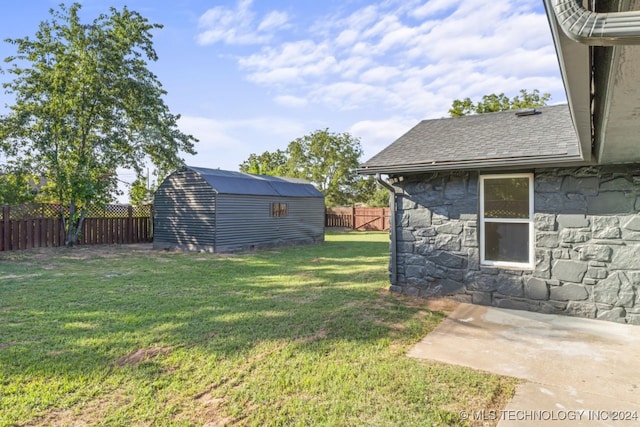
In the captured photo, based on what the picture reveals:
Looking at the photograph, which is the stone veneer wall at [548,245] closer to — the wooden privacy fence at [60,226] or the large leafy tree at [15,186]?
the wooden privacy fence at [60,226]

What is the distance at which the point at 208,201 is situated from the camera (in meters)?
11.0

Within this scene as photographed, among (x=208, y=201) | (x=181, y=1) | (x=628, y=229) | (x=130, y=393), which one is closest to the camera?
(x=130, y=393)

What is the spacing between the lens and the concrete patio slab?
2.43 m

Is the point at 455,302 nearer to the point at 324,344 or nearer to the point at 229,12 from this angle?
the point at 324,344

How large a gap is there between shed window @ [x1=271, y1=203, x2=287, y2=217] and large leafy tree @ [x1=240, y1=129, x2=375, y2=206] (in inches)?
465

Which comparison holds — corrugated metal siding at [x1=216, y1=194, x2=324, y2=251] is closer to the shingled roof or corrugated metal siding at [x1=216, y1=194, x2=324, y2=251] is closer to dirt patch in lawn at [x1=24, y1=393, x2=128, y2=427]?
the shingled roof

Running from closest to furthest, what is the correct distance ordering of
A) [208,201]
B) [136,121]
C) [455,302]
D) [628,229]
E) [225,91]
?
[628,229]
[455,302]
[208,201]
[225,91]
[136,121]

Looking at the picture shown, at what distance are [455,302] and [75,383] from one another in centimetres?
456

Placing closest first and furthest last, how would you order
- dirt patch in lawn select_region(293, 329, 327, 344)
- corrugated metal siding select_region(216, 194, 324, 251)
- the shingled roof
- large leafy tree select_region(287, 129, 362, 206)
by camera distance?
dirt patch in lawn select_region(293, 329, 327, 344), the shingled roof, corrugated metal siding select_region(216, 194, 324, 251), large leafy tree select_region(287, 129, 362, 206)

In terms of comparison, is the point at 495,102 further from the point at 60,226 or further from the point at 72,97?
the point at 60,226

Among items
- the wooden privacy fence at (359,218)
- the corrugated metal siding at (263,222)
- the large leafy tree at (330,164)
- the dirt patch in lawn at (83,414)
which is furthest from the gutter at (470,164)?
the large leafy tree at (330,164)

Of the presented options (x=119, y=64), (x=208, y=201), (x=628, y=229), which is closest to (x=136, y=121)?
(x=119, y=64)

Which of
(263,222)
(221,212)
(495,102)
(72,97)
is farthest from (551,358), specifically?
(495,102)

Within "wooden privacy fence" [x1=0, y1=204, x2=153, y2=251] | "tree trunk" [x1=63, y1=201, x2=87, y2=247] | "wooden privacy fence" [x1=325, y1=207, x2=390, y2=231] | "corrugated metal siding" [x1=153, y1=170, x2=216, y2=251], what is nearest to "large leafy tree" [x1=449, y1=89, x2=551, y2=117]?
"wooden privacy fence" [x1=325, y1=207, x2=390, y2=231]
